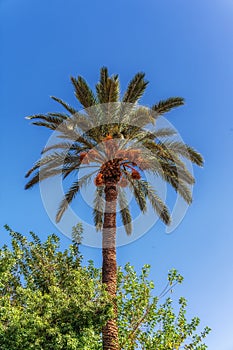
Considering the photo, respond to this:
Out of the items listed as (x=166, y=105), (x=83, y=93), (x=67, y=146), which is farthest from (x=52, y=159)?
(x=166, y=105)

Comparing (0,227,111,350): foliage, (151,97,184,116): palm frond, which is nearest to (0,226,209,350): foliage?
(0,227,111,350): foliage

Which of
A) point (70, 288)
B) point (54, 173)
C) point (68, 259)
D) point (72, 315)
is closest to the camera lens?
point (72, 315)

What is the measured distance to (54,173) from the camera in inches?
601

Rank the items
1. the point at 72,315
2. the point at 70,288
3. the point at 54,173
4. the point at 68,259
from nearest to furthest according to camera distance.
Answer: the point at 72,315
the point at 70,288
the point at 68,259
the point at 54,173

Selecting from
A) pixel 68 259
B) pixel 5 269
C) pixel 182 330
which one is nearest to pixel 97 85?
pixel 68 259

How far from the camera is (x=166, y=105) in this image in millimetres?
15445

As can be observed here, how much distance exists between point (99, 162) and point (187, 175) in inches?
125

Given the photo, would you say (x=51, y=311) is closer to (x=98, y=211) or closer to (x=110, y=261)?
(x=110, y=261)

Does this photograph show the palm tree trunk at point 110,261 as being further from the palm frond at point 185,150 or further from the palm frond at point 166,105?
the palm frond at point 166,105

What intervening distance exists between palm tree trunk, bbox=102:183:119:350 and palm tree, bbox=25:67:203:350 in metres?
0.03

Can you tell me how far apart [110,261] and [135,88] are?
6107 mm

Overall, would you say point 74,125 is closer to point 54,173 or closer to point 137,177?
point 54,173

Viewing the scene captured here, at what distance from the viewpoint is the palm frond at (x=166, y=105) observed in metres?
15.4

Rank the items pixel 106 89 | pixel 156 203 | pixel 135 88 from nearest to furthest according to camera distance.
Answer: pixel 106 89
pixel 135 88
pixel 156 203
